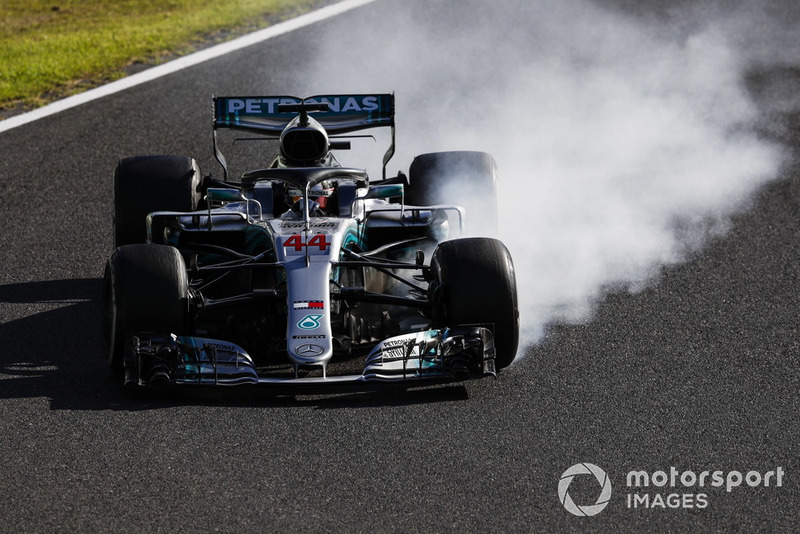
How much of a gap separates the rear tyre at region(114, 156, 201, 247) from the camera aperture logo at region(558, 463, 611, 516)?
382 cm

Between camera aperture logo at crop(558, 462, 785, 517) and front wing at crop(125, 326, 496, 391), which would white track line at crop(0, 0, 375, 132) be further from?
camera aperture logo at crop(558, 462, 785, 517)

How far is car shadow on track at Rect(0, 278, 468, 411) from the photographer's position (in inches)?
302

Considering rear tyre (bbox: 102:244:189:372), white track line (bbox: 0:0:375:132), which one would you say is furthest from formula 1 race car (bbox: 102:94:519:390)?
white track line (bbox: 0:0:375:132)

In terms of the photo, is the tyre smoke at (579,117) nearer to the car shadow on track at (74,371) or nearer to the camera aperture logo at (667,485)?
the car shadow on track at (74,371)

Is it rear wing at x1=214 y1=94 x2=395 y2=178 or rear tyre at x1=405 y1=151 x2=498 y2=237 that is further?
rear wing at x1=214 y1=94 x2=395 y2=178

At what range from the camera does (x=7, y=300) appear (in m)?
9.63

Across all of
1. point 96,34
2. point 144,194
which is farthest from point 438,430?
point 96,34

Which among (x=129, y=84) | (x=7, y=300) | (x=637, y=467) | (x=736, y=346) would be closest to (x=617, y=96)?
(x=129, y=84)

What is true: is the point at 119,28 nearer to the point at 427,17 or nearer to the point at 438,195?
the point at 427,17

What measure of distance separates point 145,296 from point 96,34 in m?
8.74

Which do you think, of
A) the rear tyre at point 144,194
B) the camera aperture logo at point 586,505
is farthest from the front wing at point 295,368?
the rear tyre at point 144,194

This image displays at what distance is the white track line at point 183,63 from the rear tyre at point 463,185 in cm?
511

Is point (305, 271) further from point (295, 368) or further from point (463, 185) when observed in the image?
point (463, 185)

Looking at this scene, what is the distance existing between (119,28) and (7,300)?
714 cm
